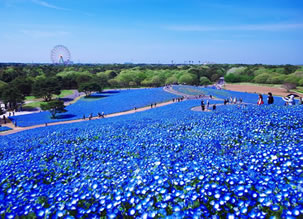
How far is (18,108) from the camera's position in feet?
188

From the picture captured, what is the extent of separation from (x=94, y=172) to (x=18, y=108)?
61.6 meters

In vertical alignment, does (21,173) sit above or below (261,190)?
below

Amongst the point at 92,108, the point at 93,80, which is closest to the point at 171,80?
the point at 93,80

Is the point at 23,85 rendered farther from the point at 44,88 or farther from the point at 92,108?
the point at 92,108

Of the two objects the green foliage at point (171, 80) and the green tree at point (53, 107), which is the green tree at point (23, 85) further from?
the green foliage at point (171, 80)

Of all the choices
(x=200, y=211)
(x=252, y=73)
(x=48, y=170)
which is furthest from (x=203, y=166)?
(x=252, y=73)

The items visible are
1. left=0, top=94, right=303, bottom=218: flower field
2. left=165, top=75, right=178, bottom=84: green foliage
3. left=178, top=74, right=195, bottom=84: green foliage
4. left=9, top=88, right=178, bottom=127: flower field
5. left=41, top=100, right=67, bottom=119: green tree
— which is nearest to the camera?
left=0, top=94, right=303, bottom=218: flower field

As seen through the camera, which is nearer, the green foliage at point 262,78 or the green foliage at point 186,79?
the green foliage at point 262,78

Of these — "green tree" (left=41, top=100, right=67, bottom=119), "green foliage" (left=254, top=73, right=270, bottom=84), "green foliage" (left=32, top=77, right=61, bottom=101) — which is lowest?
"green tree" (left=41, top=100, right=67, bottom=119)

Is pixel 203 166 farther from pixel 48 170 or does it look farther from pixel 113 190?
pixel 48 170

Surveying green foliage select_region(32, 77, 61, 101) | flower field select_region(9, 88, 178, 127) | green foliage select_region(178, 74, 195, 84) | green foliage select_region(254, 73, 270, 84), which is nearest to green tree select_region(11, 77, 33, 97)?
green foliage select_region(32, 77, 61, 101)

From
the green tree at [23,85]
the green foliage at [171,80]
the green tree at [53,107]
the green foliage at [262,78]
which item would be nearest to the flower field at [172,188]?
the green tree at [53,107]

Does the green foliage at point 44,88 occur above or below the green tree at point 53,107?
above

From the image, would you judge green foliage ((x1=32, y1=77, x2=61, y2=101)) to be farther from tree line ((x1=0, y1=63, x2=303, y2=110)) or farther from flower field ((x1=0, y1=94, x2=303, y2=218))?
flower field ((x1=0, y1=94, x2=303, y2=218))
